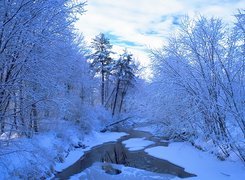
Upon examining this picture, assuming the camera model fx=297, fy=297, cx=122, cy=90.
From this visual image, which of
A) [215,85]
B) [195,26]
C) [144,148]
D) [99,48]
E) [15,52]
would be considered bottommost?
[144,148]

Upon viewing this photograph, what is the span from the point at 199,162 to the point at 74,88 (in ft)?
52.8

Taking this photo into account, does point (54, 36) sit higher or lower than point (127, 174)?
higher

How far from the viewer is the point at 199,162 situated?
1527 centimetres

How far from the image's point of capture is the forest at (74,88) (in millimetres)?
7793

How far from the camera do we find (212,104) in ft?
41.1

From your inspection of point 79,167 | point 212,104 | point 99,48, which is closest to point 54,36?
point 212,104

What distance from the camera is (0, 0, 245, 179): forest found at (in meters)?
7.79

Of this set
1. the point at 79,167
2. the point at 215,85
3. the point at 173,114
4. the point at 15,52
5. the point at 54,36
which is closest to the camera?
the point at 15,52

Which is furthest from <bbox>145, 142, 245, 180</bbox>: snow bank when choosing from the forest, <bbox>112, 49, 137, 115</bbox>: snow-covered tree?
<bbox>112, 49, 137, 115</bbox>: snow-covered tree

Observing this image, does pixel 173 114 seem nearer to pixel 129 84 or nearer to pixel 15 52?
pixel 15 52

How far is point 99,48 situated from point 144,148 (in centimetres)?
2130

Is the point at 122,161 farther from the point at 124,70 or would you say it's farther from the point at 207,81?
the point at 124,70

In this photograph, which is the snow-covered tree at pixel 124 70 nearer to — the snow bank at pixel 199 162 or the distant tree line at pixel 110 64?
the distant tree line at pixel 110 64

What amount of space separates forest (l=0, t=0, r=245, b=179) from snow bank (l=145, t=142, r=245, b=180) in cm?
27
